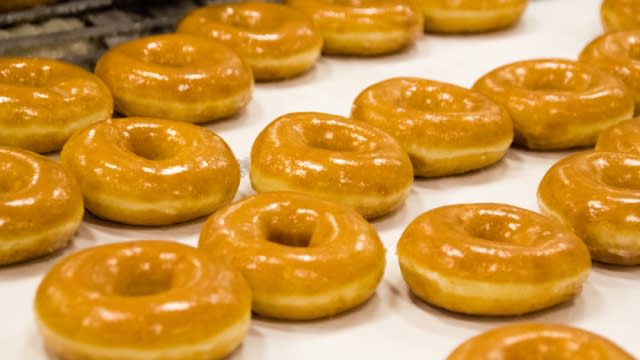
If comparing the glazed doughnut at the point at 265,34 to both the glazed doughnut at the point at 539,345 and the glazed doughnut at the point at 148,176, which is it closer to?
the glazed doughnut at the point at 148,176

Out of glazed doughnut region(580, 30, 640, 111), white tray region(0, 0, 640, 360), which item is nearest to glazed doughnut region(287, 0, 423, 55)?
white tray region(0, 0, 640, 360)

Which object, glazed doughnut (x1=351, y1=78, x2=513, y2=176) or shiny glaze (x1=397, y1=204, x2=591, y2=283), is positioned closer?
shiny glaze (x1=397, y1=204, x2=591, y2=283)

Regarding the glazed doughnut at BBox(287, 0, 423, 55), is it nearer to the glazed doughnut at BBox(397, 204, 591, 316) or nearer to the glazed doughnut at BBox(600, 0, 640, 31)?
the glazed doughnut at BBox(600, 0, 640, 31)

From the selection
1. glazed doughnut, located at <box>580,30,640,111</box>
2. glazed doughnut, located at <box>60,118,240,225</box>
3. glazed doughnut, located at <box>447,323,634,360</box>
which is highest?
glazed doughnut, located at <box>580,30,640,111</box>

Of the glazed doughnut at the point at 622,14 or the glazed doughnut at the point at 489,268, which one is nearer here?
the glazed doughnut at the point at 489,268

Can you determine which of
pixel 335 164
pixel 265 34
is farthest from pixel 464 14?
pixel 335 164

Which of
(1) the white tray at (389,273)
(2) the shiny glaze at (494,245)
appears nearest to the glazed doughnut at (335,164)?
(1) the white tray at (389,273)
